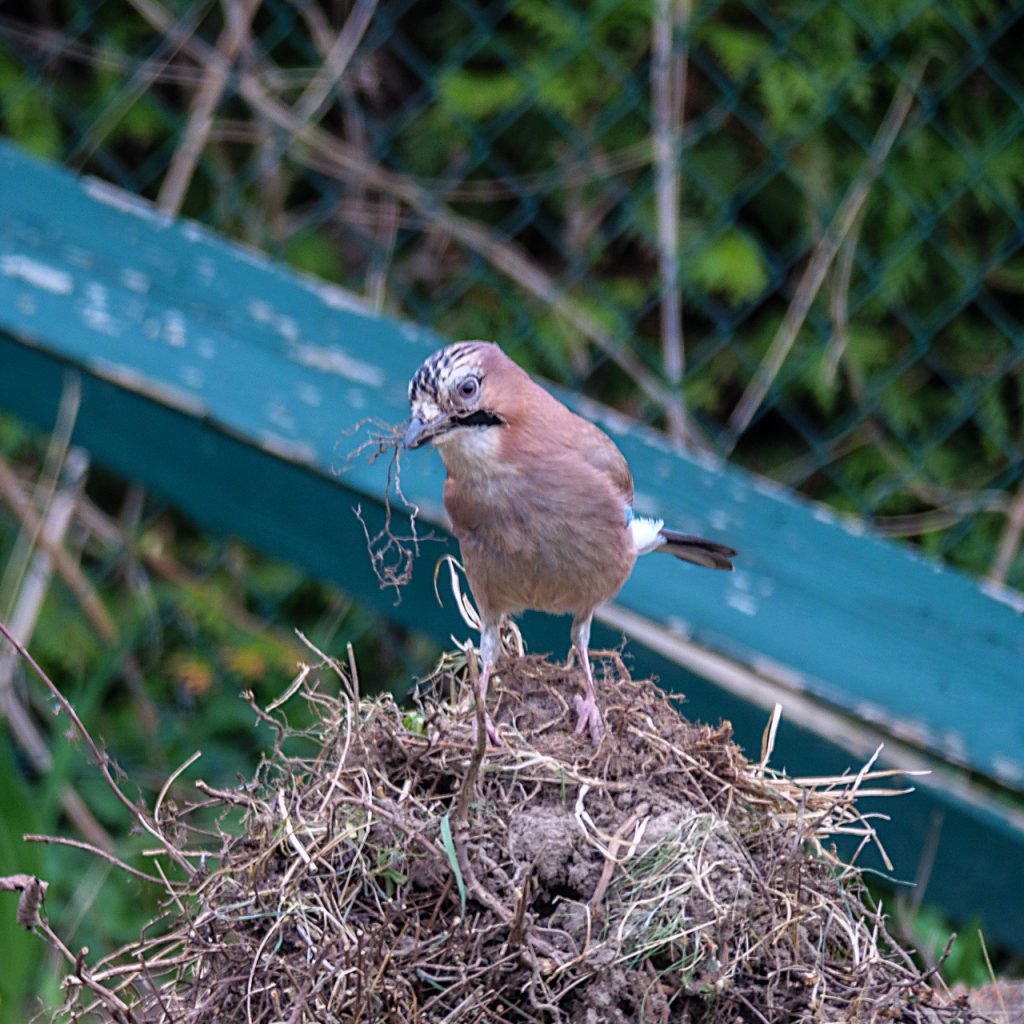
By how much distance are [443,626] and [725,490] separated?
0.54 metres

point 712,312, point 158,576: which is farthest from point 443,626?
point 158,576

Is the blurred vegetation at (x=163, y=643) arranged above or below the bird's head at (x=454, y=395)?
below

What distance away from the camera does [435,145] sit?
13.2ft

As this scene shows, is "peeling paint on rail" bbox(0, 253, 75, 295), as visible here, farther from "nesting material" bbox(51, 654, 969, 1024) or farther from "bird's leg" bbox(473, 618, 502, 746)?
"nesting material" bbox(51, 654, 969, 1024)

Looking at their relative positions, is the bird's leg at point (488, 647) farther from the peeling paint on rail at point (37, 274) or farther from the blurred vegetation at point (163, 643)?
the blurred vegetation at point (163, 643)

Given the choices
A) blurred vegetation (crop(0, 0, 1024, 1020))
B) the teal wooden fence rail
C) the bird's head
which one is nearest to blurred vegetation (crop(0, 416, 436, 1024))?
blurred vegetation (crop(0, 0, 1024, 1020))

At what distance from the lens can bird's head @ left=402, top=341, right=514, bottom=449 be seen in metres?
1.74

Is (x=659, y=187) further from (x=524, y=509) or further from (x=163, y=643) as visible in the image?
(x=524, y=509)

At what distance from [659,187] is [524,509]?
2040 millimetres

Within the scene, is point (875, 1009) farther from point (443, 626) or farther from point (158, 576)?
point (158, 576)

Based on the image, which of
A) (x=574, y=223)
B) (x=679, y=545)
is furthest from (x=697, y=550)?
(x=574, y=223)

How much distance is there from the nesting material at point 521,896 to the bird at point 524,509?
0.29m

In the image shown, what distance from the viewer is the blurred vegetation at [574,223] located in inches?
149

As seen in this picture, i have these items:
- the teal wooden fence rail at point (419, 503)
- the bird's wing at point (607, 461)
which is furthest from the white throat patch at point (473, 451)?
the teal wooden fence rail at point (419, 503)
